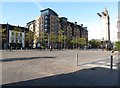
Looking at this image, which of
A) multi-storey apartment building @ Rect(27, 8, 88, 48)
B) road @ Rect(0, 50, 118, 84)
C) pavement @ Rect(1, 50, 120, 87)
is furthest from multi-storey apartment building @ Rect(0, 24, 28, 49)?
pavement @ Rect(1, 50, 120, 87)

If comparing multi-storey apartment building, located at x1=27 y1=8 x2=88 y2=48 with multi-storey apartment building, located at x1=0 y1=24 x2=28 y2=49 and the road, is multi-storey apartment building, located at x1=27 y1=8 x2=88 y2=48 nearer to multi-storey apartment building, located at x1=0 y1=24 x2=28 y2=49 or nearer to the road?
multi-storey apartment building, located at x1=0 y1=24 x2=28 y2=49

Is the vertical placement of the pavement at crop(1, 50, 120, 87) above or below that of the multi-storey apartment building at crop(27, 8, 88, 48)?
below

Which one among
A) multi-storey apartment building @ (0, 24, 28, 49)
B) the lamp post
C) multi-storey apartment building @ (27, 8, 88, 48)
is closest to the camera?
multi-storey apartment building @ (0, 24, 28, 49)

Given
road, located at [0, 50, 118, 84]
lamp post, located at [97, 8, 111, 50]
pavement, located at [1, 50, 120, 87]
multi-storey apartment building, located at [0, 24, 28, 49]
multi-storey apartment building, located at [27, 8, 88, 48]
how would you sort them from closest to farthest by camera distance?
pavement, located at [1, 50, 120, 87] < road, located at [0, 50, 118, 84] < multi-storey apartment building, located at [0, 24, 28, 49] < multi-storey apartment building, located at [27, 8, 88, 48] < lamp post, located at [97, 8, 111, 50]

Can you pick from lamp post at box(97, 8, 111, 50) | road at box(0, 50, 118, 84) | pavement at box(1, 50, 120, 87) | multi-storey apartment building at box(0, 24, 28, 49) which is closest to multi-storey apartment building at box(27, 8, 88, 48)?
multi-storey apartment building at box(0, 24, 28, 49)

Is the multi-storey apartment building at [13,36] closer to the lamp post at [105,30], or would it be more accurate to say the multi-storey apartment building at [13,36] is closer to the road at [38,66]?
the lamp post at [105,30]

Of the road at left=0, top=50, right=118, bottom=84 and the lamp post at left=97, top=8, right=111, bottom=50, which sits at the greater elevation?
the lamp post at left=97, top=8, right=111, bottom=50

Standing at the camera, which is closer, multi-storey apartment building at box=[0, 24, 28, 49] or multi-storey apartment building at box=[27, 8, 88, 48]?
multi-storey apartment building at box=[0, 24, 28, 49]

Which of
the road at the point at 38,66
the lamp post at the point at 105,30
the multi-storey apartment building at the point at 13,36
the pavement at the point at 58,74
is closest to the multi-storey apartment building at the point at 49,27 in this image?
the multi-storey apartment building at the point at 13,36

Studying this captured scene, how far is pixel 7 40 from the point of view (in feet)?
329

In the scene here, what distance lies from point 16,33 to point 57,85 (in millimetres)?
100097

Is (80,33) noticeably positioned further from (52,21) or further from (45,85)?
(45,85)

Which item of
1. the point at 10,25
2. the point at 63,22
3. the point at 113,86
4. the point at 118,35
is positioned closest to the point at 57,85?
the point at 113,86

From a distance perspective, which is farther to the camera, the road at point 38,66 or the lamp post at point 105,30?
the lamp post at point 105,30
